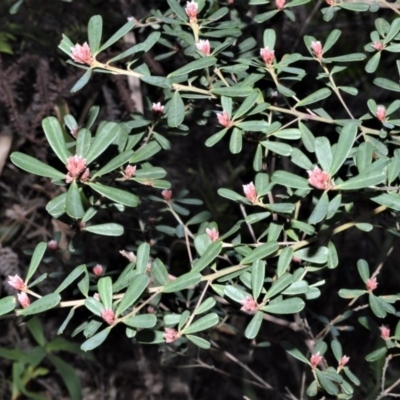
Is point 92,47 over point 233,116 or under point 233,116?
over

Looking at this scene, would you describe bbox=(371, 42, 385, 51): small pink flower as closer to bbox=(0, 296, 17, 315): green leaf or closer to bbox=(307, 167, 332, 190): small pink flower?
bbox=(307, 167, 332, 190): small pink flower

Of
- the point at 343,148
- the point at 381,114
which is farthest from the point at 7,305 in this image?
the point at 381,114

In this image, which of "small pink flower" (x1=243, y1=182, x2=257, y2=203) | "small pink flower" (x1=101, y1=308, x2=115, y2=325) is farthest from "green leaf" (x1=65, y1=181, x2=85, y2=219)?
"small pink flower" (x1=243, y1=182, x2=257, y2=203)

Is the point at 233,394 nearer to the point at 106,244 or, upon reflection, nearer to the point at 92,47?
the point at 106,244

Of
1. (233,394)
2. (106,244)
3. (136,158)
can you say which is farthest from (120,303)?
(233,394)

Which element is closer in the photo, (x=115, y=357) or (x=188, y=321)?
(x=188, y=321)

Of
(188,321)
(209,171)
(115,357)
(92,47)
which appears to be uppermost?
(92,47)

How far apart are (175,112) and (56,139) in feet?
0.53

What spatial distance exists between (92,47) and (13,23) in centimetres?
93

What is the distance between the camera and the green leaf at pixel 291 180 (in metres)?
0.75

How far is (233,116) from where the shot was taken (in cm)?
86

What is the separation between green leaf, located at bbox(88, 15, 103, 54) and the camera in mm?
846

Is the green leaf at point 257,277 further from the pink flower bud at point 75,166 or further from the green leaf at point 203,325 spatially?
the pink flower bud at point 75,166

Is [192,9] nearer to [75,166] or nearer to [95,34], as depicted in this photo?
[95,34]
